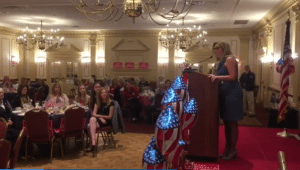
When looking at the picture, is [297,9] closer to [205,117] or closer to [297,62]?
[297,62]

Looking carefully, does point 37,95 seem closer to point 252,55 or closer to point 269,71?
point 269,71

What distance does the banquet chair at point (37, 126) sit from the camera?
17.1 ft

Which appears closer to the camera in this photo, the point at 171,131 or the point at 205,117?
the point at 171,131

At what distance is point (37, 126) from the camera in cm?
525

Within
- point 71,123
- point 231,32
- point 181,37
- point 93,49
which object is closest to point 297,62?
point 181,37

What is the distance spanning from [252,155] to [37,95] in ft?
26.9

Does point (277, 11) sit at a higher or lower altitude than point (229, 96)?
higher

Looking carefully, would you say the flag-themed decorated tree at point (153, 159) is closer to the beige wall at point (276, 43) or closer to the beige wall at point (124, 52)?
the beige wall at point (276, 43)

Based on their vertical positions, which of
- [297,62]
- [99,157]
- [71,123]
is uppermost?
[297,62]

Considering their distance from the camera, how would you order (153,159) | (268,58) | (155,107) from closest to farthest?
(153,159) < (155,107) < (268,58)

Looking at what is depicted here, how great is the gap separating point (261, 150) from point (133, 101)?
19.6ft

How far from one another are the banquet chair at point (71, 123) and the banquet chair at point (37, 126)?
32 centimetres

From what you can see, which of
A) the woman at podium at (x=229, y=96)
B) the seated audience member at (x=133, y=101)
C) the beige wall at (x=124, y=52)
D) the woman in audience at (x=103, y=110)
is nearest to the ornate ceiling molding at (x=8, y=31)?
the beige wall at (x=124, y=52)

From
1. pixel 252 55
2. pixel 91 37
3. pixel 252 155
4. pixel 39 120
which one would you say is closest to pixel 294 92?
pixel 252 155
